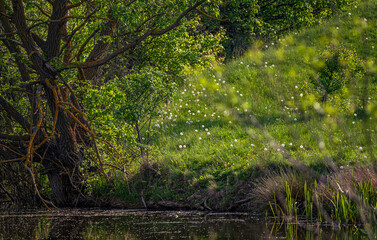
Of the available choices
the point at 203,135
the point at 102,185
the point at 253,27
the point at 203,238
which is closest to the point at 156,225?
the point at 203,238

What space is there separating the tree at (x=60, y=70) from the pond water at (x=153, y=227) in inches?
43.0

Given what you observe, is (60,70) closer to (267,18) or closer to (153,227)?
(153,227)

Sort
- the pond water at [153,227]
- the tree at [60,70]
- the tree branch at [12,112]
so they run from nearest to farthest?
1. the pond water at [153,227]
2. the tree at [60,70]
3. the tree branch at [12,112]

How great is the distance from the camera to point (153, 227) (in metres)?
8.42

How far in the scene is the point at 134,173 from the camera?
12188 millimetres

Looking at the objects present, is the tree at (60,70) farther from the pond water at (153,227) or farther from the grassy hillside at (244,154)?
the grassy hillside at (244,154)

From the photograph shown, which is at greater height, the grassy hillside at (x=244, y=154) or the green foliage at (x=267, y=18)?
the green foliage at (x=267, y=18)

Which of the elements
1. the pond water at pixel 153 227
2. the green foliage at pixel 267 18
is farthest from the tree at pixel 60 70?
the green foliage at pixel 267 18

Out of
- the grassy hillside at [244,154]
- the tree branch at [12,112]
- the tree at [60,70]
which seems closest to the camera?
the grassy hillside at [244,154]

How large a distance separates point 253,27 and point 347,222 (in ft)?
45.7

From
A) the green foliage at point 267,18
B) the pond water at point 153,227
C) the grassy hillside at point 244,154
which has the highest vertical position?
the green foliage at point 267,18

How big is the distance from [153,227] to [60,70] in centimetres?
368

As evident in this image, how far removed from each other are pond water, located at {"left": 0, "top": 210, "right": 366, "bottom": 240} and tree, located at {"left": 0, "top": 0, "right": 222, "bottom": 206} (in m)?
1.09

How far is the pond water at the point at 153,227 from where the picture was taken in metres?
7.38
